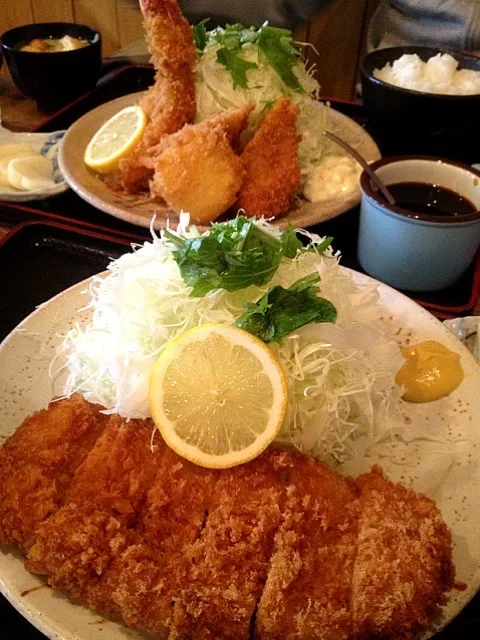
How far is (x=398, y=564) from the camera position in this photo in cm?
100

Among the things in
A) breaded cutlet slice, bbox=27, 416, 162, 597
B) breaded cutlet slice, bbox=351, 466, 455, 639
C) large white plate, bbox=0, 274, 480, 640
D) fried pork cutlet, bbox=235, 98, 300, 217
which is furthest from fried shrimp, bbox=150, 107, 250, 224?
breaded cutlet slice, bbox=351, 466, 455, 639

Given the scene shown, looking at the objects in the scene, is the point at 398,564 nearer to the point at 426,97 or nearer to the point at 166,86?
the point at 426,97

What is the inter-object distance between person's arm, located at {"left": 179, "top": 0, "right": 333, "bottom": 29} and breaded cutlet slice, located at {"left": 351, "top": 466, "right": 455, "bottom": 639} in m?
2.94

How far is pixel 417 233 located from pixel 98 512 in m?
1.18

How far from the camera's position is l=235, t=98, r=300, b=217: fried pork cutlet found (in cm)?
207

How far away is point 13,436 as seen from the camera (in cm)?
120

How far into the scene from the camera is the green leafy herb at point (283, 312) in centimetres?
132

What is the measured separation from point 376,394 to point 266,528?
1.64 ft

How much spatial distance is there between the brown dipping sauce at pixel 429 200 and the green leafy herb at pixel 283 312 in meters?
0.68

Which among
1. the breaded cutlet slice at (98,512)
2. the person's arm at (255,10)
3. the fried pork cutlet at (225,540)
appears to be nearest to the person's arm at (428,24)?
the person's arm at (255,10)

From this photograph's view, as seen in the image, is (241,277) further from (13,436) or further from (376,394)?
(13,436)

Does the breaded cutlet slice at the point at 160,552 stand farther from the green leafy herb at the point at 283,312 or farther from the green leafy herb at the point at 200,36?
the green leafy herb at the point at 200,36

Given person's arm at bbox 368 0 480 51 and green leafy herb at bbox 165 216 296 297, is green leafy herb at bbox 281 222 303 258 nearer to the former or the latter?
green leafy herb at bbox 165 216 296 297

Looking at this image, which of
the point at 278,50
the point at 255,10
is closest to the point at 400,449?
the point at 278,50
